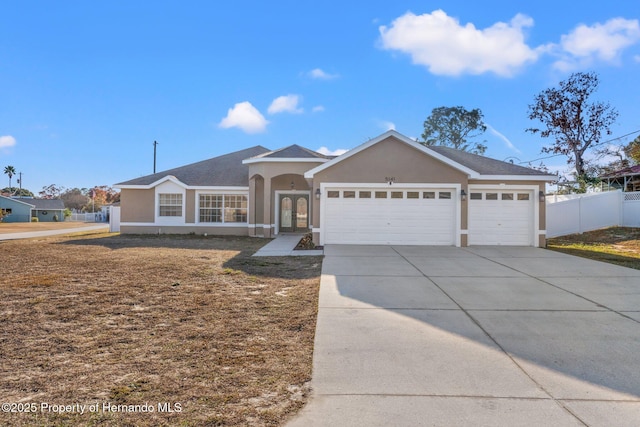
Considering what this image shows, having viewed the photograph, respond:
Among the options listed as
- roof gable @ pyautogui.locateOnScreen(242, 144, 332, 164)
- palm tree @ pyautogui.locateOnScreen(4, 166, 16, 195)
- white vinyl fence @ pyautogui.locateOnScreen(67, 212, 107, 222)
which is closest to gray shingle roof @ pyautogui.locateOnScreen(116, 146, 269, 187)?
roof gable @ pyautogui.locateOnScreen(242, 144, 332, 164)

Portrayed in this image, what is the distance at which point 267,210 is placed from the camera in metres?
17.4

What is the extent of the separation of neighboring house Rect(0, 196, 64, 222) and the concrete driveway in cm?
6007

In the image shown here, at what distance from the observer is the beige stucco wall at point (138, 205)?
19.3 meters

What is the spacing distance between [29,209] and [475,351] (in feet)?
217

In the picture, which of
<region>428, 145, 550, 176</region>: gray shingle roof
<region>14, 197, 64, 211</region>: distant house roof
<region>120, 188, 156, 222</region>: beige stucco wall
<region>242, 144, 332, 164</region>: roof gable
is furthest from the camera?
<region>14, 197, 64, 211</region>: distant house roof

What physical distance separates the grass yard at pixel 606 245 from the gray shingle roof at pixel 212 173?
50.1 feet

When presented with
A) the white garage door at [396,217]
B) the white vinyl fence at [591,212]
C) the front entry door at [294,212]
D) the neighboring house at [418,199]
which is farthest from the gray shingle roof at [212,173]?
the white vinyl fence at [591,212]

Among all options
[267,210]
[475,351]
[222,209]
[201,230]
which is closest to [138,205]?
[201,230]

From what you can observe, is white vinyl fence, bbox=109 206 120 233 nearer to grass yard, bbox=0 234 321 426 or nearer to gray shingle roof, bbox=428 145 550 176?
grass yard, bbox=0 234 321 426

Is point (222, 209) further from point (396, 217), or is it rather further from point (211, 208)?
point (396, 217)

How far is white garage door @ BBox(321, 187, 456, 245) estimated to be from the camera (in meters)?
13.7

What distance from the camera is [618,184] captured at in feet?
86.6

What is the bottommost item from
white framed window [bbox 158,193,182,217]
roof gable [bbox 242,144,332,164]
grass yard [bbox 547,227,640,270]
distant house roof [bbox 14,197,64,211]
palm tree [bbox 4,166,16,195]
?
grass yard [bbox 547,227,640,270]

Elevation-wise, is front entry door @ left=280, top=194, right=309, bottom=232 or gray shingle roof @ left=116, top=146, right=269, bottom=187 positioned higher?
gray shingle roof @ left=116, top=146, right=269, bottom=187
